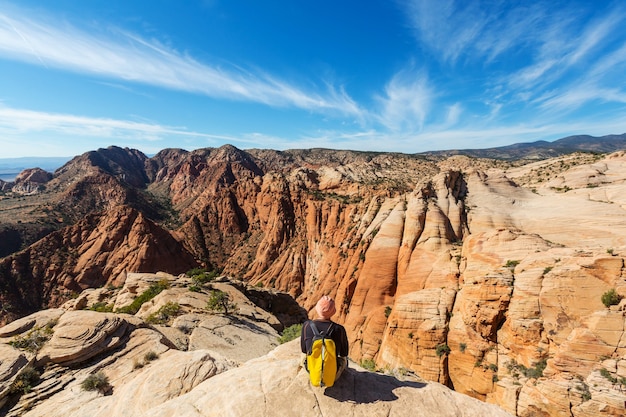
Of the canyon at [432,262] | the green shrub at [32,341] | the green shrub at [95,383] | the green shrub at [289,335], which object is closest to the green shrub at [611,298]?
the canyon at [432,262]

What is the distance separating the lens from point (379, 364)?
3281 cm

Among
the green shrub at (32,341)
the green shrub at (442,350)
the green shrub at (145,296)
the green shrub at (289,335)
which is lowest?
the green shrub at (442,350)

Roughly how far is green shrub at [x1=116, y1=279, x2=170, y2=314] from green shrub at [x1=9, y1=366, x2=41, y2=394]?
51.7 feet

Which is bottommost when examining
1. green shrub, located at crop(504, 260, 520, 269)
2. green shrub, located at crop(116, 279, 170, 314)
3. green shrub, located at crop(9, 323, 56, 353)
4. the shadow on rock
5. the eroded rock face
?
the eroded rock face

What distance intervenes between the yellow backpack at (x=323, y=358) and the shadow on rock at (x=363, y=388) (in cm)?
71

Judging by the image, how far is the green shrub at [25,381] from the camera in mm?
12242

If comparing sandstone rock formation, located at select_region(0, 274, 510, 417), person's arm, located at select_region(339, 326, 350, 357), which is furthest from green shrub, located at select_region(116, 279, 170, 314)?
person's arm, located at select_region(339, 326, 350, 357)

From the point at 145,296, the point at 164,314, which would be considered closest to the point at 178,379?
the point at 164,314

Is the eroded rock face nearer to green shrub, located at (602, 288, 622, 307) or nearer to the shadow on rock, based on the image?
the shadow on rock

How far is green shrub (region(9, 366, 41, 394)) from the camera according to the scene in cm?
1224

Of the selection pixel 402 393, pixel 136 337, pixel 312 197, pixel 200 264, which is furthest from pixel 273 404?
pixel 200 264

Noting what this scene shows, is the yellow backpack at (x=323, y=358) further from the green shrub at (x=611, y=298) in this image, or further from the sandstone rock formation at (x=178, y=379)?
the green shrub at (x=611, y=298)

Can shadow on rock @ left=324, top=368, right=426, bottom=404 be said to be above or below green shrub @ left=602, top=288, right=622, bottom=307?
A: above

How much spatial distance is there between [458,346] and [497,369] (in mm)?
3362
